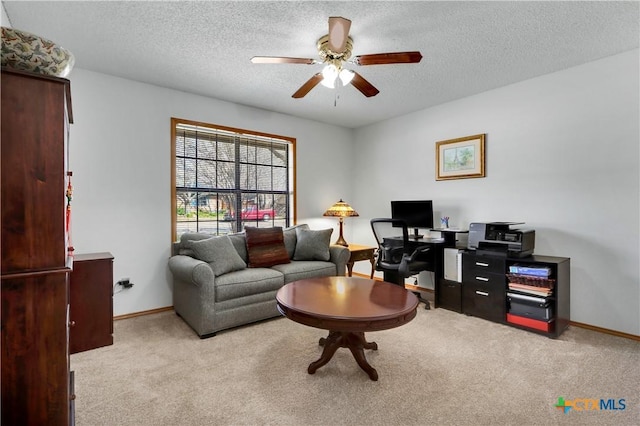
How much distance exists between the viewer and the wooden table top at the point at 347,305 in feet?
6.17

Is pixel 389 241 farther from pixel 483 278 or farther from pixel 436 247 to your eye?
pixel 483 278

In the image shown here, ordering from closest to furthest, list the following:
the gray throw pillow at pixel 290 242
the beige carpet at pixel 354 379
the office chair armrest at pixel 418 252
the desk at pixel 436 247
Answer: the beige carpet at pixel 354 379, the office chair armrest at pixel 418 252, the desk at pixel 436 247, the gray throw pillow at pixel 290 242

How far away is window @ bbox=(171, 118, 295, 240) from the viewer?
12.5ft

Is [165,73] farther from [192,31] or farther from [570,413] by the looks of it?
Result: [570,413]

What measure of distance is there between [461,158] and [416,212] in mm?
885

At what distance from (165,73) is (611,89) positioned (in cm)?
430

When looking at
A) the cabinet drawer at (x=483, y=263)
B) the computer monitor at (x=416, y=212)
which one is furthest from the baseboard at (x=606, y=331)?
the computer monitor at (x=416, y=212)

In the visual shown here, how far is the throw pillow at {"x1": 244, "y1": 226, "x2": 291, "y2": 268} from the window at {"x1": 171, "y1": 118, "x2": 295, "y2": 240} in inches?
27.7

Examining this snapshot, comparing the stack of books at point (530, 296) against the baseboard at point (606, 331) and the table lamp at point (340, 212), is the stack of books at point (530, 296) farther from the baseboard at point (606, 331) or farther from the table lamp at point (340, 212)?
the table lamp at point (340, 212)

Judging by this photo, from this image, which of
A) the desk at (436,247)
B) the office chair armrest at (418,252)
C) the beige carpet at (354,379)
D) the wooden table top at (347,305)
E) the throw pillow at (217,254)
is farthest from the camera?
the desk at (436,247)

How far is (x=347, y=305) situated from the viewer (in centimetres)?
210

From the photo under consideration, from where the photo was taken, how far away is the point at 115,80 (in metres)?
3.29

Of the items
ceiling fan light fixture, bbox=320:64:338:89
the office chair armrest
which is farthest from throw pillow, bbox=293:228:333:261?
ceiling fan light fixture, bbox=320:64:338:89

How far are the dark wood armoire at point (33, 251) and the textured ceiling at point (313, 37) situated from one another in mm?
1405
